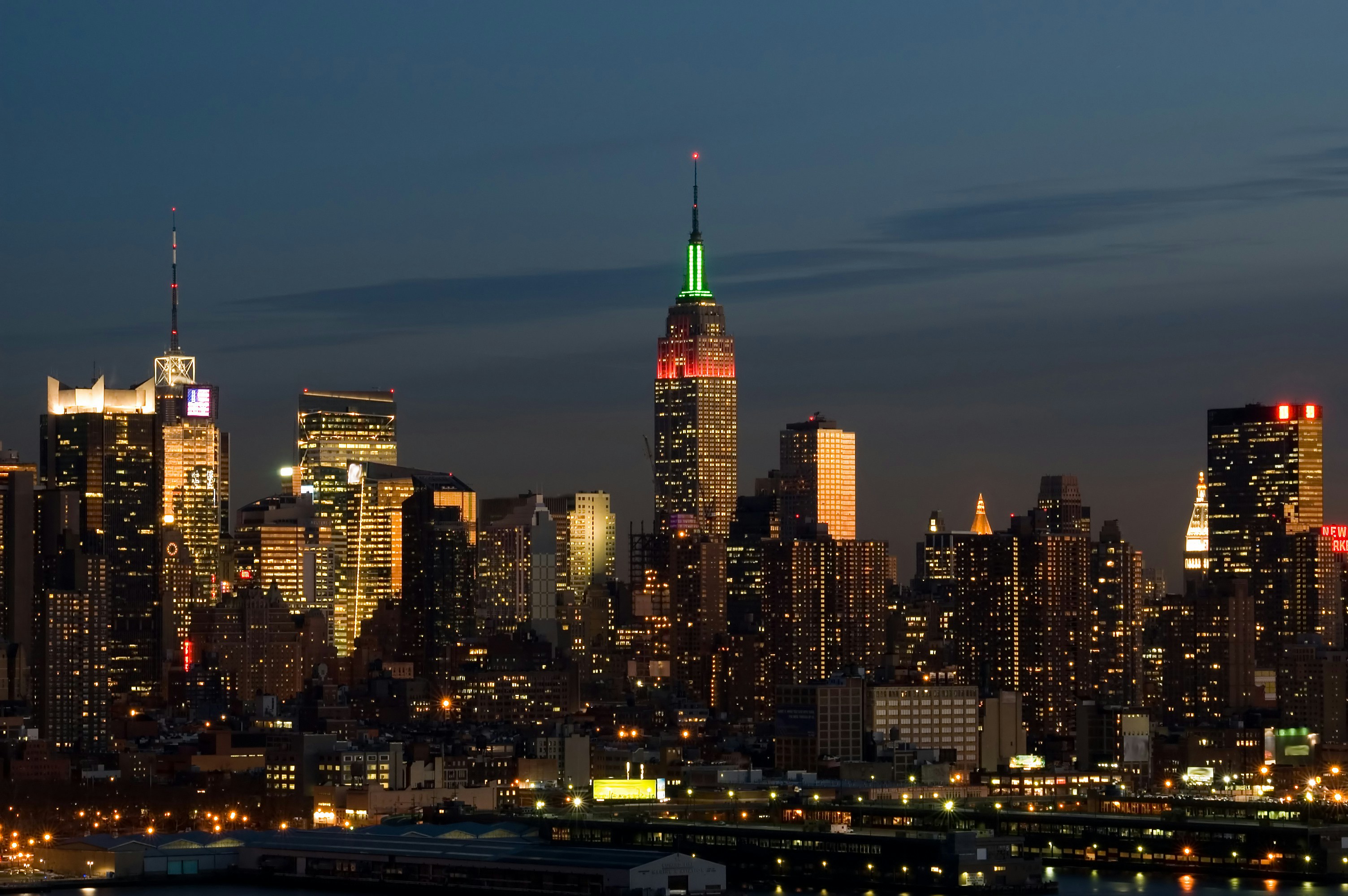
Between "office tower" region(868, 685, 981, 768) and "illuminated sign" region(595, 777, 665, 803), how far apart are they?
86.5 ft

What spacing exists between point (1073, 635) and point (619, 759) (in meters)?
62.4

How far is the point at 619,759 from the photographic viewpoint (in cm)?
13688

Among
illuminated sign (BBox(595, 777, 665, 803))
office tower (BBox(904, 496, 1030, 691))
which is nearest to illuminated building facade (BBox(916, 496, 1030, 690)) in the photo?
office tower (BBox(904, 496, 1030, 691))

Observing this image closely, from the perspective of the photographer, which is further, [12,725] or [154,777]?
[12,725]

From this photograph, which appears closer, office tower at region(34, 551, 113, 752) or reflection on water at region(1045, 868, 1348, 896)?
reflection on water at region(1045, 868, 1348, 896)

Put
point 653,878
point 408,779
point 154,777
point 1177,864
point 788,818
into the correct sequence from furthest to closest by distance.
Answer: point 154,777, point 408,779, point 788,818, point 1177,864, point 653,878

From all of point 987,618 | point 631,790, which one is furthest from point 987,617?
point 631,790

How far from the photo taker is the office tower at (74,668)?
155 meters

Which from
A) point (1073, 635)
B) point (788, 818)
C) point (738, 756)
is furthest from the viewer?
point (1073, 635)

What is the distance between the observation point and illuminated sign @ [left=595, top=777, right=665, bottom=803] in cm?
11531

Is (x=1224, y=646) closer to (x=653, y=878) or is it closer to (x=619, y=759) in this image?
(x=619, y=759)

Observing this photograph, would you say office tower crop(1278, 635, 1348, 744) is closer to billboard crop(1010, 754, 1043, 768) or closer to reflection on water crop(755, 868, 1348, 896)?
billboard crop(1010, 754, 1043, 768)

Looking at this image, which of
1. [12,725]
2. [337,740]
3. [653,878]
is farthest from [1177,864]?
[12,725]

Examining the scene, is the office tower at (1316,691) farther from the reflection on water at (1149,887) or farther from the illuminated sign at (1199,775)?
the reflection on water at (1149,887)
